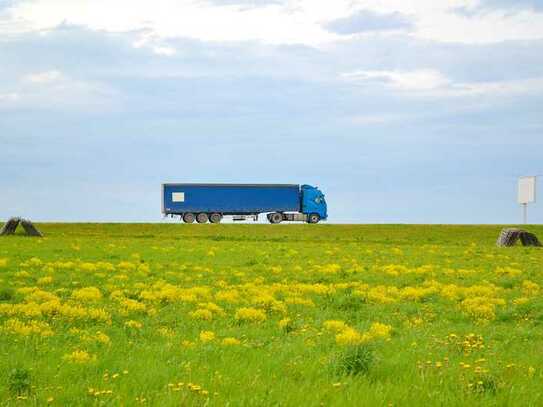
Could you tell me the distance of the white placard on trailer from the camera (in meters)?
64.9

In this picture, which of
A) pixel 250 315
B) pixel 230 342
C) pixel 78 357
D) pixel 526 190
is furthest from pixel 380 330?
pixel 526 190

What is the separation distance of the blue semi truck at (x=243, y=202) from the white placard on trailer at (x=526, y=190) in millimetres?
19809

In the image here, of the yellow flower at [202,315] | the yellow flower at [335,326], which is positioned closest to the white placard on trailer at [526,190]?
the yellow flower at [335,326]

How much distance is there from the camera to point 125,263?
27.0 metres

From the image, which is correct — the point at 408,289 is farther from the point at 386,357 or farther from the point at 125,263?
the point at 125,263

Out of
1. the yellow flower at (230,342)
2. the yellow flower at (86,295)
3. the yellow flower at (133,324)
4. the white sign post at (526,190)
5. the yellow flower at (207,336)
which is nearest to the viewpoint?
→ the yellow flower at (230,342)

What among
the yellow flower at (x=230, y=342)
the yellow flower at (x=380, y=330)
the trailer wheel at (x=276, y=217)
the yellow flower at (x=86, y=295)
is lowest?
the yellow flower at (x=380, y=330)

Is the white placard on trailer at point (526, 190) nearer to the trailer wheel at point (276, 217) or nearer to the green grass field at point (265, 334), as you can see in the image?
the trailer wheel at point (276, 217)

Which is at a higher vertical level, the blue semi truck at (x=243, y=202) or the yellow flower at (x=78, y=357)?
the blue semi truck at (x=243, y=202)

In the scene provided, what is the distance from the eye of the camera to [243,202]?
2817 inches

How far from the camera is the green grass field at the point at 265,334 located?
9070 millimetres

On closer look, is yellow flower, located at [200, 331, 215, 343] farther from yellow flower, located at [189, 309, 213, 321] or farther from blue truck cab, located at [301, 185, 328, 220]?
blue truck cab, located at [301, 185, 328, 220]

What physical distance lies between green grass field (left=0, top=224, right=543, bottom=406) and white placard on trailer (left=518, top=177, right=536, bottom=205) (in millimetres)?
38210

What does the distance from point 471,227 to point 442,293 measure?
43305 mm
